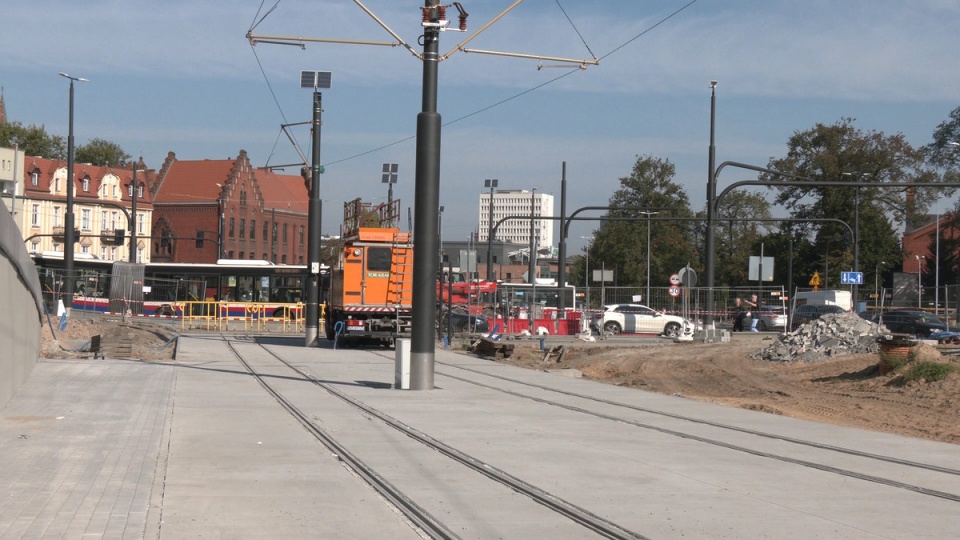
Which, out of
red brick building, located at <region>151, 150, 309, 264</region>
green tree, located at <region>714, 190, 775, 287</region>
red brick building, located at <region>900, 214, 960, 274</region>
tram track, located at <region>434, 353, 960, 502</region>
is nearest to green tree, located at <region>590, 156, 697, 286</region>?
green tree, located at <region>714, 190, 775, 287</region>

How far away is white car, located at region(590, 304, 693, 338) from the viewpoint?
4631cm

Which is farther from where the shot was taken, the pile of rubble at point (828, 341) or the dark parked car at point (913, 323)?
the dark parked car at point (913, 323)

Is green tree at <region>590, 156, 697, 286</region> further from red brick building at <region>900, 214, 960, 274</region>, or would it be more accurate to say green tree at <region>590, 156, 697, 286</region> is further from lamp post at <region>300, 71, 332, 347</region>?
lamp post at <region>300, 71, 332, 347</region>

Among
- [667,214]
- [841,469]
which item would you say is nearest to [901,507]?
[841,469]

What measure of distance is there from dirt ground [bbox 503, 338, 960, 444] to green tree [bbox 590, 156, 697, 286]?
190ft

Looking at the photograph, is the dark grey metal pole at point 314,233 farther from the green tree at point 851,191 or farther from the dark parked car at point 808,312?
the green tree at point 851,191

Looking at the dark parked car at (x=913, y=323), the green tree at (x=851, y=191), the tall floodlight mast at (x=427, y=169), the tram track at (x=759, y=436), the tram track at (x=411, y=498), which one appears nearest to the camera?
the tram track at (x=411, y=498)

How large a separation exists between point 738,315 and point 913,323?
7.35 meters

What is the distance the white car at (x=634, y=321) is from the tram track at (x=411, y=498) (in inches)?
1225

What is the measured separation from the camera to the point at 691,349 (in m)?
34.5

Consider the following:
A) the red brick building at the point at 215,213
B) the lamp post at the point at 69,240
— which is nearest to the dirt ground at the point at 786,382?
the lamp post at the point at 69,240

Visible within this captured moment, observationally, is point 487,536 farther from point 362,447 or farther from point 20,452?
→ point 20,452

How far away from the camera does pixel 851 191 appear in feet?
263

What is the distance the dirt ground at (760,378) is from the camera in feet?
62.6
